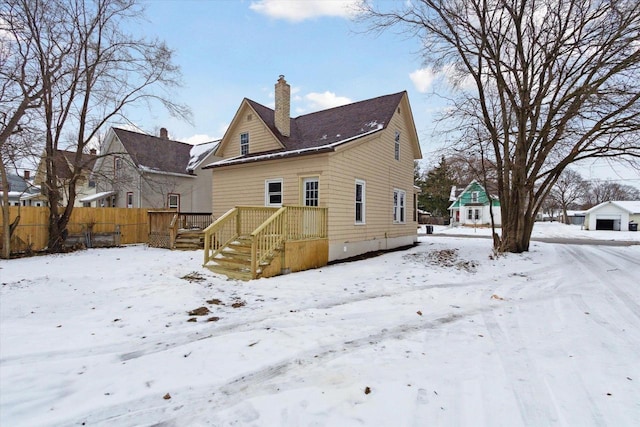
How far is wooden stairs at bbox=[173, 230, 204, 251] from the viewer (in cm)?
1409

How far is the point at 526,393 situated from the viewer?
3.02 meters

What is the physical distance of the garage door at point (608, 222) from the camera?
35219 mm

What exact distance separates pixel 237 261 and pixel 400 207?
951cm

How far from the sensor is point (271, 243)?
8.50 m

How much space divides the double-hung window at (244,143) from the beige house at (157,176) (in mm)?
7784

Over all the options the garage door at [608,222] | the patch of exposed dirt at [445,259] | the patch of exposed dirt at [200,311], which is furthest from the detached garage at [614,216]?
the patch of exposed dirt at [200,311]

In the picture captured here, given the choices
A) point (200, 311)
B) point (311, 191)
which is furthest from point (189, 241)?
point (200, 311)

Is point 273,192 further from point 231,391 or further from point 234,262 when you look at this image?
point 231,391

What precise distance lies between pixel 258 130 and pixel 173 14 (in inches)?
202

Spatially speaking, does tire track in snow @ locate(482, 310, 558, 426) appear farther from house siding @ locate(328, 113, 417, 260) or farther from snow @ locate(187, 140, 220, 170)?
snow @ locate(187, 140, 220, 170)

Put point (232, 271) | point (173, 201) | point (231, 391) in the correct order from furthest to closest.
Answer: point (173, 201) → point (232, 271) → point (231, 391)

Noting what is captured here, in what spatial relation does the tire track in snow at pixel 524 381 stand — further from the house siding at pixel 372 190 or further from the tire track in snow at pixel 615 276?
the house siding at pixel 372 190

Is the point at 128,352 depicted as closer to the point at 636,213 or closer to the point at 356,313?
the point at 356,313

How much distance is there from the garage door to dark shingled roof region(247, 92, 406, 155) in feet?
118
